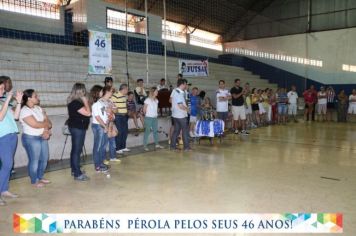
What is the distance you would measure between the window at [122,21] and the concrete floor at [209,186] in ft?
25.9

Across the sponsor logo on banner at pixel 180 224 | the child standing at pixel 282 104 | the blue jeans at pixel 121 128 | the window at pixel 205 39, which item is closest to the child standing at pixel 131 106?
the blue jeans at pixel 121 128

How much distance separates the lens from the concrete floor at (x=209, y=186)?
339 cm

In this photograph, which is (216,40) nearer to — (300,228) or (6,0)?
(6,0)

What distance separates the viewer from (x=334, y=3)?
1579 centimetres

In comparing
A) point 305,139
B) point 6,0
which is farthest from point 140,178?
point 6,0

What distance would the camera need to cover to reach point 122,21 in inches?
512

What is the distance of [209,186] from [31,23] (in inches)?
373

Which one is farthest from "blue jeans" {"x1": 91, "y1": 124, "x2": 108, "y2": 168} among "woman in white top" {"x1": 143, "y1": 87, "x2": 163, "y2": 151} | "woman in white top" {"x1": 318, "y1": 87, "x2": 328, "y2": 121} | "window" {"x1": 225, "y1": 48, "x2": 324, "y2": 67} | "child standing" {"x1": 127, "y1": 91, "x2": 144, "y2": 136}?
"window" {"x1": 225, "y1": 48, "x2": 324, "y2": 67}

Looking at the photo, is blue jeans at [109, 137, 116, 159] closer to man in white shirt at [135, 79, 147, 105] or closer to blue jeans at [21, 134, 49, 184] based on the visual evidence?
blue jeans at [21, 134, 49, 184]

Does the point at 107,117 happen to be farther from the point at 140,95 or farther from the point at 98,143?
the point at 140,95

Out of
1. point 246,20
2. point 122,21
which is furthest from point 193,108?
point 246,20

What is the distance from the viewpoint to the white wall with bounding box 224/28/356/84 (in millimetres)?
15125

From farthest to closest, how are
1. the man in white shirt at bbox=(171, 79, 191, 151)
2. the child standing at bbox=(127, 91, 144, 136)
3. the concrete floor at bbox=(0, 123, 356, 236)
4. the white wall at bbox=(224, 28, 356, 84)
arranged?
the white wall at bbox=(224, 28, 356, 84)
the child standing at bbox=(127, 91, 144, 136)
the man in white shirt at bbox=(171, 79, 191, 151)
the concrete floor at bbox=(0, 123, 356, 236)

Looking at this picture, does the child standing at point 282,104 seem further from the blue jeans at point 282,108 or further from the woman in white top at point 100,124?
the woman in white top at point 100,124
